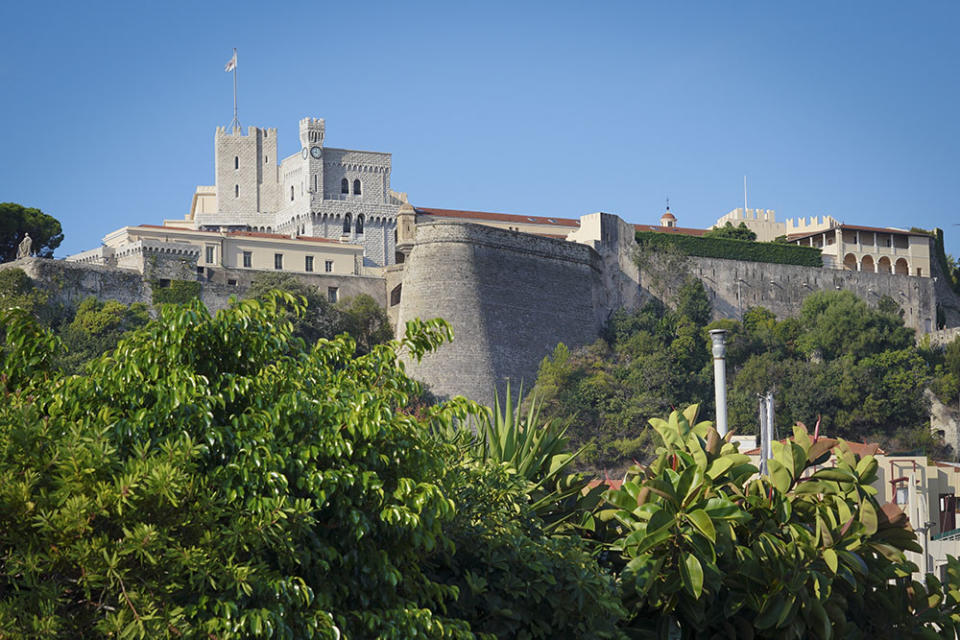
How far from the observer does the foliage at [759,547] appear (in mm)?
9781

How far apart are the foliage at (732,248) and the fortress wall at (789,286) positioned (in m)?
0.31

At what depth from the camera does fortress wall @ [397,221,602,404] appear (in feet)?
157

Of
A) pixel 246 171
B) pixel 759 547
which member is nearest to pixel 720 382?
pixel 759 547

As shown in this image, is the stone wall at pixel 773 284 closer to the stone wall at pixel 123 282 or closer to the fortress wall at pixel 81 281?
the stone wall at pixel 123 282

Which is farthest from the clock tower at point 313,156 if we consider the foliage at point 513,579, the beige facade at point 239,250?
the foliage at point 513,579

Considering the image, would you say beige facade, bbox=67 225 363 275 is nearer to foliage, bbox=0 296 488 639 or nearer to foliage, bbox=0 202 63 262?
foliage, bbox=0 202 63 262

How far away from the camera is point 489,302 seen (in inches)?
1943

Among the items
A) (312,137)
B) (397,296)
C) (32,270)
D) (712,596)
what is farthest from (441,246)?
(712,596)

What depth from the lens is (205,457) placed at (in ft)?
26.1

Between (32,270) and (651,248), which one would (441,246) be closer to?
(651,248)

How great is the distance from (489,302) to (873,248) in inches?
986

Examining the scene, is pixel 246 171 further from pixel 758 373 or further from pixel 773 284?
pixel 758 373

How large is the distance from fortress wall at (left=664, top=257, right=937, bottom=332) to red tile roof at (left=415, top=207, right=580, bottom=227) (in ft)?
35.0

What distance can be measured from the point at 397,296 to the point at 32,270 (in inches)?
560
